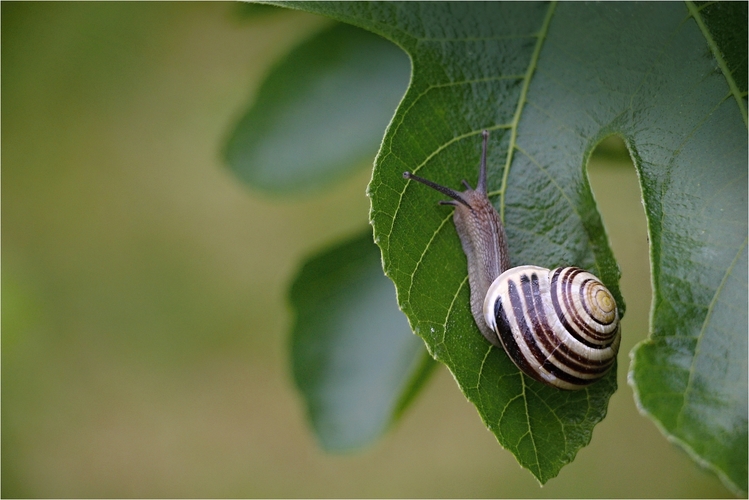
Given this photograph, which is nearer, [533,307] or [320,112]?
[533,307]

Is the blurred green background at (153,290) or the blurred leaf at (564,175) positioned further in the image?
the blurred green background at (153,290)

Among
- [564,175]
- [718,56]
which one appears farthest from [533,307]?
[718,56]

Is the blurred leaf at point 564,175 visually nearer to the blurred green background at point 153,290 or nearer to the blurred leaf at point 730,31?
the blurred leaf at point 730,31

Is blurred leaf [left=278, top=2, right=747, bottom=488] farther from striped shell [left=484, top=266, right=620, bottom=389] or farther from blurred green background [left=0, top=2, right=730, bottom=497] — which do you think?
blurred green background [left=0, top=2, right=730, bottom=497]

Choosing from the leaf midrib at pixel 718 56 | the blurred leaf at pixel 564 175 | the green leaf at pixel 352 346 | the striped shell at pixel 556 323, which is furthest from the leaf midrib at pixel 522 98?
the green leaf at pixel 352 346

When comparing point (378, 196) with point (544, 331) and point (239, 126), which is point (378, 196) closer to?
point (544, 331)

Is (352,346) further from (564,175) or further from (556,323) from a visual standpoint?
(564,175)
